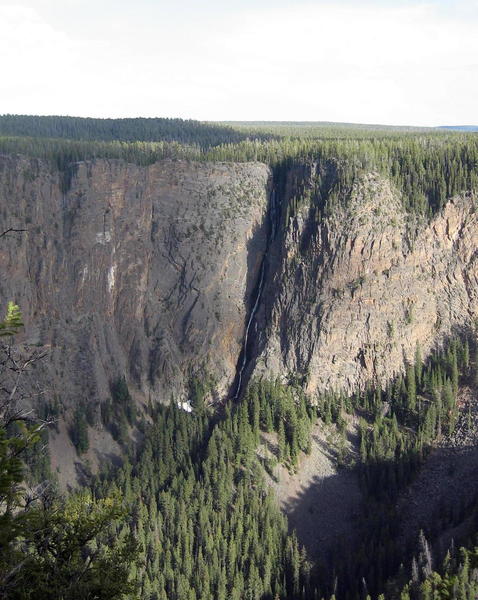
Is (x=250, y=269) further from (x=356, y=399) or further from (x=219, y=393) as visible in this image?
(x=356, y=399)

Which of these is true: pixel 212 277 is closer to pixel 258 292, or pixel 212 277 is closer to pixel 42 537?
pixel 258 292

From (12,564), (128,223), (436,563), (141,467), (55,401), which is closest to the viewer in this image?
(12,564)

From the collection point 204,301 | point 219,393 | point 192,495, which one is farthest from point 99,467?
point 204,301

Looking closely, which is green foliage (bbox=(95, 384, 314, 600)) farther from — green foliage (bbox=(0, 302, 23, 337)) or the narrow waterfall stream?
green foliage (bbox=(0, 302, 23, 337))

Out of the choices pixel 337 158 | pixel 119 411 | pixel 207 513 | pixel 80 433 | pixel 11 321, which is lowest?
pixel 207 513

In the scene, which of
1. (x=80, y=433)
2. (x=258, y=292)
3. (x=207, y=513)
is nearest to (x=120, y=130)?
(x=258, y=292)

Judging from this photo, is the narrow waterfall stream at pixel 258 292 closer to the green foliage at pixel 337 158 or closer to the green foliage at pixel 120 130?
the green foliage at pixel 337 158

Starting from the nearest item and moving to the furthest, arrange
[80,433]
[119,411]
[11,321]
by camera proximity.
Answer: [11,321] → [80,433] → [119,411]
